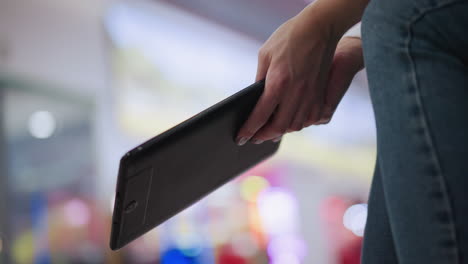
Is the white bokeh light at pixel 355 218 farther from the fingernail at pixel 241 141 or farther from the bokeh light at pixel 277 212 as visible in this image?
the fingernail at pixel 241 141

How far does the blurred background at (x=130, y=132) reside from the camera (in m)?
2.80

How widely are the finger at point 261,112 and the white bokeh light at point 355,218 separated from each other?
2771 mm

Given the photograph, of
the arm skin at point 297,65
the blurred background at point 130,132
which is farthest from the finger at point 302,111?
the blurred background at point 130,132

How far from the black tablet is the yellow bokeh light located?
2532mm

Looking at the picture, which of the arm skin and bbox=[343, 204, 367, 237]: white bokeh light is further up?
the arm skin

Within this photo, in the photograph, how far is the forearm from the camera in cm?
61

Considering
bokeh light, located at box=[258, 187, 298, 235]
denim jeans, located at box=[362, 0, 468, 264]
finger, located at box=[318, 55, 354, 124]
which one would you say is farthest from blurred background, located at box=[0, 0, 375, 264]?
denim jeans, located at box=[362, 0, 468, 264]

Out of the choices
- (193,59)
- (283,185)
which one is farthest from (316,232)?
(193,59)

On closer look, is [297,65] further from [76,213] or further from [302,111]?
[76,213]

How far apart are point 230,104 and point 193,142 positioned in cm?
5

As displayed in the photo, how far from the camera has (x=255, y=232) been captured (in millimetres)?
3180

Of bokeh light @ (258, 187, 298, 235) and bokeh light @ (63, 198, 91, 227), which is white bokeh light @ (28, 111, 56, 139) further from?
bokeh light @ (258, 187, 298, 235)

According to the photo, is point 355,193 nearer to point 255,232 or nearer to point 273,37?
point 255,232

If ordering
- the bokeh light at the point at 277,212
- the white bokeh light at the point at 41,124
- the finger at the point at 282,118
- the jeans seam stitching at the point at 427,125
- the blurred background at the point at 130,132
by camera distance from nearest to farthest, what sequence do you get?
the jeans seam stitching at the point at 427,125 < the finger at the point at 282,118 < the blurred background at the point at 130,132 < the white bokeh light at the point at 41,124 < the bokeh light at the point at 277,212
